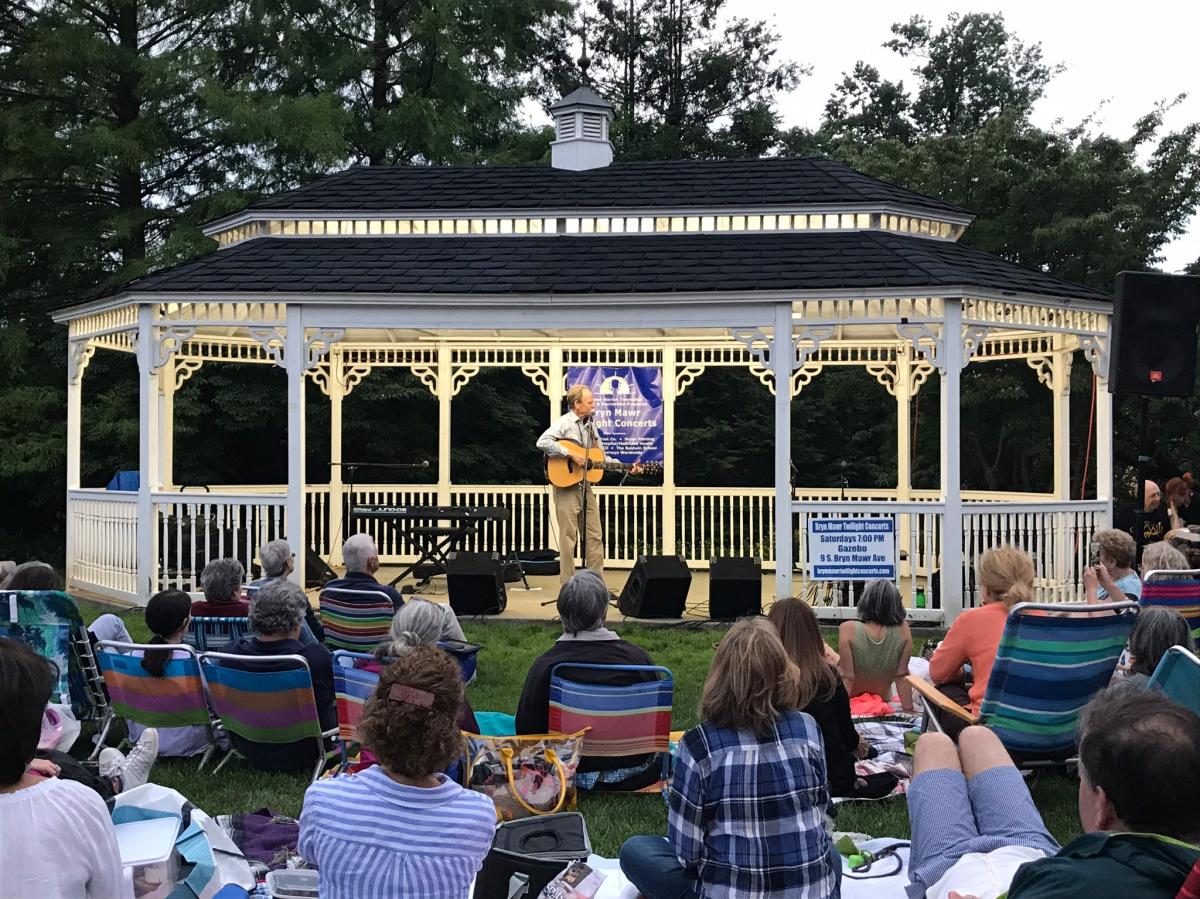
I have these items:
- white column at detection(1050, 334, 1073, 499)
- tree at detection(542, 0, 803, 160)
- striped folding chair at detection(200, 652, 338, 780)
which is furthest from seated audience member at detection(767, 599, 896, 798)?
tree at detection(542, 0, 803, 160)

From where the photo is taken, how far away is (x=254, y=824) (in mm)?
5109

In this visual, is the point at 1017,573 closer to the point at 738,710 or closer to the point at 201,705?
the point at 738,710

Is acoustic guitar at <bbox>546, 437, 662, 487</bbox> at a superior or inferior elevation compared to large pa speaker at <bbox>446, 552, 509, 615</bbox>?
superior

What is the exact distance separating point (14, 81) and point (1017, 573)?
2070 centimetres

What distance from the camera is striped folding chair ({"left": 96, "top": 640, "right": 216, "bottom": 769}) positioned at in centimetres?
624

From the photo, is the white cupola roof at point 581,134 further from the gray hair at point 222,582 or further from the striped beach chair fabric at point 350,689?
the striped beach chair fabric at point 350,689

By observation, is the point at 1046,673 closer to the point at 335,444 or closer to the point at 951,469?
the point at 951,469

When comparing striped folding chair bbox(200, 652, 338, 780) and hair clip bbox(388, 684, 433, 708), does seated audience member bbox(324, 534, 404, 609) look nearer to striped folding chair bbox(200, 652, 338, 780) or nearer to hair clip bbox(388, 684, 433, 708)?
striped folding chair bbox(200, 652, 338, 780)

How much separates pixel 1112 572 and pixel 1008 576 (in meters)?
1.57

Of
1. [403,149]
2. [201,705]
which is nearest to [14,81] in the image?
[403,149]

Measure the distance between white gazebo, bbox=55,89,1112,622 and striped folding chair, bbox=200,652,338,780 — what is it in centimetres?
565

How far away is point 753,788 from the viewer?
3.74 meters

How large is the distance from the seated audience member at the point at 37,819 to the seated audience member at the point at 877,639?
4.98 m

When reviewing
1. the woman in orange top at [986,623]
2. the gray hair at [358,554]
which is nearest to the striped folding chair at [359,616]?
the gray hair at [358,554]
